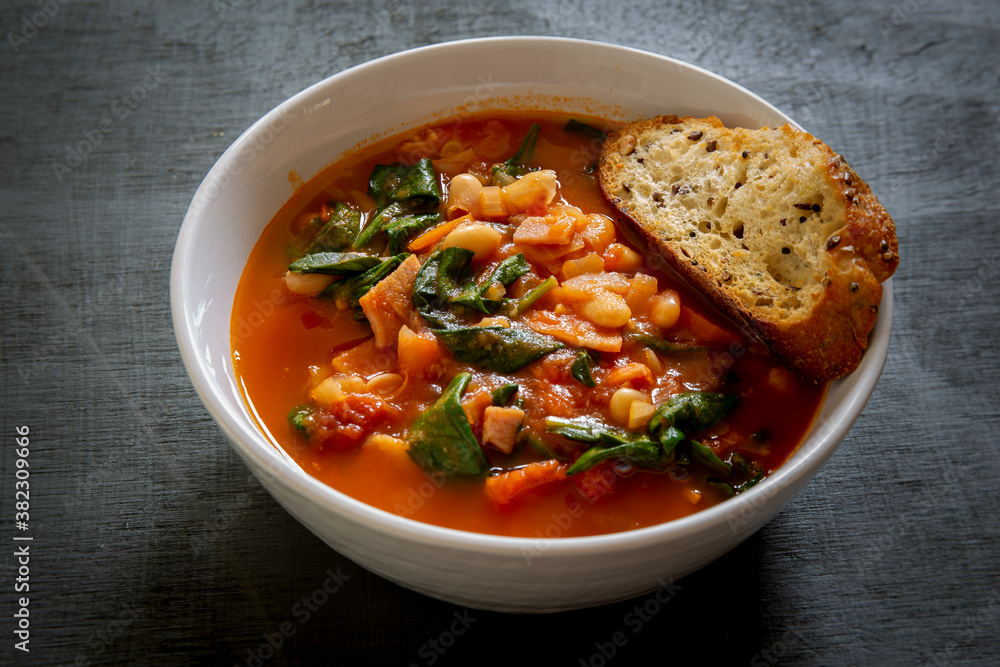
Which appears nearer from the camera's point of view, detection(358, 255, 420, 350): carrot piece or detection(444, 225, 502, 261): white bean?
detection(358, 255, 420, 350): carrot piece

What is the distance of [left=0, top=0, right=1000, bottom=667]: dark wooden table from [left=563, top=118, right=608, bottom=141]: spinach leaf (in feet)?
3.51

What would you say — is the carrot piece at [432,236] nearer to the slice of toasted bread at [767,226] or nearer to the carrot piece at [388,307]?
the carrot piece at [388,307]

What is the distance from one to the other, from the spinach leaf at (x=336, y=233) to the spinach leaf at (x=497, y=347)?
2.29 ft

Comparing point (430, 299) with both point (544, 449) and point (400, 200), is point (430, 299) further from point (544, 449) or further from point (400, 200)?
point (544, 449)

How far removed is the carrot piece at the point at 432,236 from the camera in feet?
10.6

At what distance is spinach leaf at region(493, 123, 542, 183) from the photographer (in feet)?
11.7

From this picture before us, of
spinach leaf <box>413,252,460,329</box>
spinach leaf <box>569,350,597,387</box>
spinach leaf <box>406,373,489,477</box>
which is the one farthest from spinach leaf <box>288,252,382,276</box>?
spinach leaf <box>569,350,597,387</box>

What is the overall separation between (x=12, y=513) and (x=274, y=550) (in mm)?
1013

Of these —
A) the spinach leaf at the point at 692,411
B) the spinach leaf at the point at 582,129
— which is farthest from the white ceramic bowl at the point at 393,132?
the spinach leaf at the point at 692,411

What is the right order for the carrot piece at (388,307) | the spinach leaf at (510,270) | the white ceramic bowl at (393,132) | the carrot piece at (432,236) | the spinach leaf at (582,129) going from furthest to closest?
1. the spinach leaf at (582,129)
2. the carrot piece at (432,236)
3. the spinach leaf at (510,270)
4. the carrot piece at (388,307)
5. the white ceramic bowl at (393,132)

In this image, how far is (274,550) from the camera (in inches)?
114

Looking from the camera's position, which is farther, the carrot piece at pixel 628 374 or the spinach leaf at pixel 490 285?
the spinach leaf at pixel 490 285

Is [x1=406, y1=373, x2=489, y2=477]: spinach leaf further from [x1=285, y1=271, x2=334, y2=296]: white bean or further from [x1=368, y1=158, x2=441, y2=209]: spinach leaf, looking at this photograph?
[x1=368, y1=158, x2=441, y2=209]: spinach leaf

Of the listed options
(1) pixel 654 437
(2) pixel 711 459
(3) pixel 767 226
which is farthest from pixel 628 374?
(3) pixel 767 226
